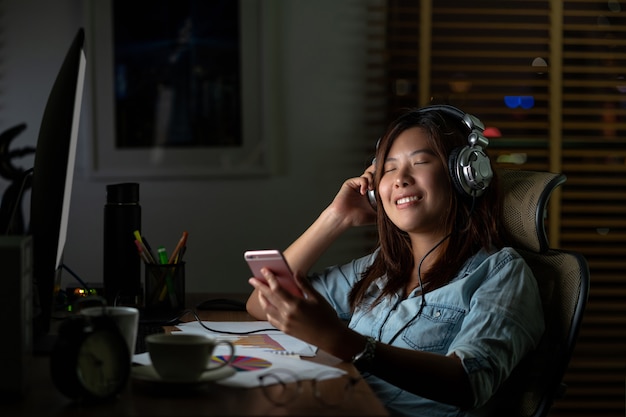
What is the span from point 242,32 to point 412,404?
169 centimetres

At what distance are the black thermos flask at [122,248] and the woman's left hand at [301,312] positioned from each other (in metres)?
0.72

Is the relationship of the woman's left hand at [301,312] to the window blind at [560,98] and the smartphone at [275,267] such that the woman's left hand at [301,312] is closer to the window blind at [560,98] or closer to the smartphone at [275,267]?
the smartphone at [275,267]

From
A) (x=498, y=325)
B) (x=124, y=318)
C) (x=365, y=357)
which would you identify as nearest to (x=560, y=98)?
(x=498, y=325)

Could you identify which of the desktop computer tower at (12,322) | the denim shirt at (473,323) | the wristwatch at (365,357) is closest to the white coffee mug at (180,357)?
the desktop computer tower at (12,322)

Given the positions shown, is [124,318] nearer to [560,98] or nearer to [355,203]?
[355,203]

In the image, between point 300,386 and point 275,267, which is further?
point 275,267

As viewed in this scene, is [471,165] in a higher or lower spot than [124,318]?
higher

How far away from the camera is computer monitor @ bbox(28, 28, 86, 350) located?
134 centimetres

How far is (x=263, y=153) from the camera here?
9.04ft

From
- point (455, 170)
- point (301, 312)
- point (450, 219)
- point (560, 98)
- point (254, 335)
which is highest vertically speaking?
point (560, 98)

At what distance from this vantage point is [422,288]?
5.19 feet

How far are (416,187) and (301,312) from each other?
516mm

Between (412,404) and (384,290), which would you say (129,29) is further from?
(412,404)

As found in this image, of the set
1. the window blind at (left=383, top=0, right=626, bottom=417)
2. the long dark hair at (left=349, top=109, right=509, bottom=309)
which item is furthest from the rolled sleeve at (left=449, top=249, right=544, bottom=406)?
the window blind at (left=383, top=0, right=626, bottom=417)
